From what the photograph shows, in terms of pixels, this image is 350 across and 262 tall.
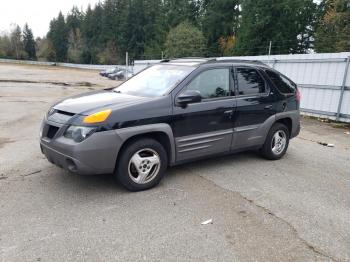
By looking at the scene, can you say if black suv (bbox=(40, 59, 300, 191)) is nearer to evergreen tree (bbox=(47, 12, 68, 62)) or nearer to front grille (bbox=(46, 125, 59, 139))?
front grille (bbox=(46, 125, 59, 139))

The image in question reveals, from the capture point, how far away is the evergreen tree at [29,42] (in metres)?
95.9

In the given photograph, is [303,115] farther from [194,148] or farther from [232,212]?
[232,212]

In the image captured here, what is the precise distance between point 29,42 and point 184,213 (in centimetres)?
10589

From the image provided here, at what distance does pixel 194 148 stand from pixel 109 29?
86.1 metres

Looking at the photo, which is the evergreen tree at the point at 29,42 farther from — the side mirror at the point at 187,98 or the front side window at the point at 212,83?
the side mirror at the point at 187,98

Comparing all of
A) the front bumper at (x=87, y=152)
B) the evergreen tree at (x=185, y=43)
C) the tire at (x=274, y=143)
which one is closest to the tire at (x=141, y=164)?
the front bumper at (x=87, y=152)

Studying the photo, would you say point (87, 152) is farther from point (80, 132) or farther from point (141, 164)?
point (141, 164)

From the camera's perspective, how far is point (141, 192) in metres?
4.34

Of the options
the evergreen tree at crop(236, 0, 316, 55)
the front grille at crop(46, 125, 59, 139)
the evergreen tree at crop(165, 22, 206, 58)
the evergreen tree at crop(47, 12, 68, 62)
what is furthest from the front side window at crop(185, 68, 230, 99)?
the evergreen tree at crop(47, 12, 68, 62)

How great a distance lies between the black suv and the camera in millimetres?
3988

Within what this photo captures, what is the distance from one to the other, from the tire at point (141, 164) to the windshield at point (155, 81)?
820 millimetres

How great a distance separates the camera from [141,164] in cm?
429

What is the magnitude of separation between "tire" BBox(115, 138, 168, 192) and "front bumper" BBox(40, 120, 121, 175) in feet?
0.47

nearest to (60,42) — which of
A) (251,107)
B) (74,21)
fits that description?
(74,21)
